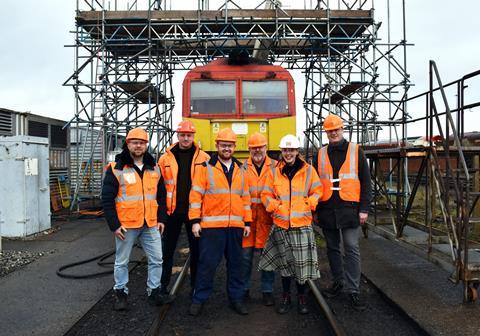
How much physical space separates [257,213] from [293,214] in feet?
1.74

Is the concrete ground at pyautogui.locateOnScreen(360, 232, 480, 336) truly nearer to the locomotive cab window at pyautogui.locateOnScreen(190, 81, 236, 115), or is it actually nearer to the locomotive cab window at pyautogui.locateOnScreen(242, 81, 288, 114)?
the locomotive cab window at pyautogui.locateOnScreen(242, 81, 288, 114)

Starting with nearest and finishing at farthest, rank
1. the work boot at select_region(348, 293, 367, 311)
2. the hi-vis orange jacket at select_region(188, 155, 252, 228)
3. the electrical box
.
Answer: the hi-vis orange jacket at select_region(188, 155, 252, 228) → the work boot at select_region(348, 293, 367, 311) → the electrical box

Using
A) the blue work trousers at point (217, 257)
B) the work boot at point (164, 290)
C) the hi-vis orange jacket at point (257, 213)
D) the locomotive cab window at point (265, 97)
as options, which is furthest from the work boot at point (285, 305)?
the locomotive cab window at point (265, 97)

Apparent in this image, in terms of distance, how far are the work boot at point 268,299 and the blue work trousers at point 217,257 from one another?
1.21ft

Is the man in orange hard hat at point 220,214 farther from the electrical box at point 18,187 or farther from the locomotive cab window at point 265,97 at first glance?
the electrical box at point 18,187

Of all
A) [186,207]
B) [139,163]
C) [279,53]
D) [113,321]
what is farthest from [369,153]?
[279,53]

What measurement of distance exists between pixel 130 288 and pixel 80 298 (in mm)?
659

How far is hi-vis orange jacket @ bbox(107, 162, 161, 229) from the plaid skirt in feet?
4.49

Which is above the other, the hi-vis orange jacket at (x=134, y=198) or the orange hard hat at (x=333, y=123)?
the orange hard hat at (x=333, y=123)

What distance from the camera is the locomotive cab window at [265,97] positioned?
30.8 ft

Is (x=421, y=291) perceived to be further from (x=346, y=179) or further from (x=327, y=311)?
(x=346, y=179)

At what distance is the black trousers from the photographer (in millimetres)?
4828

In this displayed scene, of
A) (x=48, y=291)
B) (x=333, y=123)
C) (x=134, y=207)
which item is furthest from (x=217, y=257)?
(x=48, y=291)

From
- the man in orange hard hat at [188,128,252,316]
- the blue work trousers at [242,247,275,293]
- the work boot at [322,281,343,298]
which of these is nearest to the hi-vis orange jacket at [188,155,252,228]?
the man in orange hard hat at [188,128,252,316]
